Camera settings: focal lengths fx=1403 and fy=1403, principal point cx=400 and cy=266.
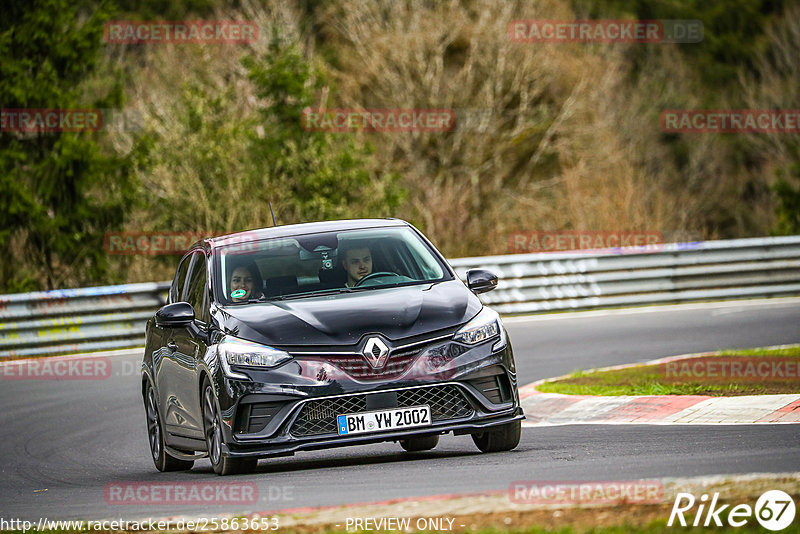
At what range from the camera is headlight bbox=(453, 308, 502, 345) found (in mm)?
8938

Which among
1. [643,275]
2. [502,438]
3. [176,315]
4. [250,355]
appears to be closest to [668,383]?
[502,438]

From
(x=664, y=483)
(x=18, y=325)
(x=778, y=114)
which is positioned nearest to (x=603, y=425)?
(x=664, y=483)

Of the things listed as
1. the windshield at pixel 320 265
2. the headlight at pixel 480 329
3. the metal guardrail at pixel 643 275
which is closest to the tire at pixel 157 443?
the windshield at pixel 320 265

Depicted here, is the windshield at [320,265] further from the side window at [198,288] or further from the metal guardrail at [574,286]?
the metal guardrail at [574,286]

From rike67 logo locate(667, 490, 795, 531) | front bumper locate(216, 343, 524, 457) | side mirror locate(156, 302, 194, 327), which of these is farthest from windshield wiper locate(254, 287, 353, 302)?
rike67 logo locate(667, 490, 795, 531)

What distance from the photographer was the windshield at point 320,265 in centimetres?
970

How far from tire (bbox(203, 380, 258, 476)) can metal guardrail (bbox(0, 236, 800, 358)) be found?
38.7 ft

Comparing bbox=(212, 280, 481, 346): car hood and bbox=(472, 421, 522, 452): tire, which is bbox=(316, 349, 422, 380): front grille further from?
bbox=(472, 421, 522, 452): tire

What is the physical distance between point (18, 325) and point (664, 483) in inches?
603

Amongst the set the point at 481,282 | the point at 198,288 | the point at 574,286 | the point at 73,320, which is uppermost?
the point at 481,282

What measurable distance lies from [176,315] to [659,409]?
162 inches

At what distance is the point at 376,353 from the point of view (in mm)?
8688

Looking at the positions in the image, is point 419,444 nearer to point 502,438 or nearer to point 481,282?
point 502,438

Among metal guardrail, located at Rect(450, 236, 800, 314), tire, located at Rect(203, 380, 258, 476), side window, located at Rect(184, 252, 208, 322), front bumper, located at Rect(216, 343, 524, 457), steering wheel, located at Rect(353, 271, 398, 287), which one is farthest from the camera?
metal guardrail, located at Rect(450, 236, 800, 314)
